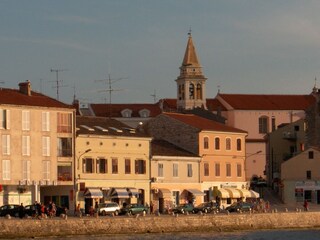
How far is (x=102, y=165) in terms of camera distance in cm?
10125

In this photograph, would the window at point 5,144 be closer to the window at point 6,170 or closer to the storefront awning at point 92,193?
the window at point 6,170

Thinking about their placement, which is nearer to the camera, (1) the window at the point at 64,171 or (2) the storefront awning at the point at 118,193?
(1) the window at the point at 64,171

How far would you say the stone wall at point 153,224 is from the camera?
76831 mm

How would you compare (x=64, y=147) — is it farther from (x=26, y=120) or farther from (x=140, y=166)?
(x=140, y=166)

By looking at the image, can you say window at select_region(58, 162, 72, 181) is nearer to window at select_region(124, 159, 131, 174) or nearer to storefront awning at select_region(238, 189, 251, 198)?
window at select_region(124, 159, 131, 174)

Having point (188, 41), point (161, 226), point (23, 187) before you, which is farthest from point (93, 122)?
point (188, 41)

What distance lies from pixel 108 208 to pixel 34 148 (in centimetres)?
818

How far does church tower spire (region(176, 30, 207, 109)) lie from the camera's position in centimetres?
17975

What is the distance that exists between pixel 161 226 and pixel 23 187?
1502cm

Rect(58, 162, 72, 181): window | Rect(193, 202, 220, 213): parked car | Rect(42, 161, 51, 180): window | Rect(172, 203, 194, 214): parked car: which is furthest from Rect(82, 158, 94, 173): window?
Rect(193, 202, 220, 213): parked car

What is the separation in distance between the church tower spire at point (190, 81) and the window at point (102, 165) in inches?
3038

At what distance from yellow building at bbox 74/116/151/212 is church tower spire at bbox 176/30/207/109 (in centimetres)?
7322

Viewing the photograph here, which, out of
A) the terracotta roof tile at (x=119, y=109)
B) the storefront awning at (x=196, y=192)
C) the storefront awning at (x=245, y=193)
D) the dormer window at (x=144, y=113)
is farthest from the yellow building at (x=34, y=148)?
the dormer window at (x=144, y=113)

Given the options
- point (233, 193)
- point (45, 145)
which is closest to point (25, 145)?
point (45, 145)
